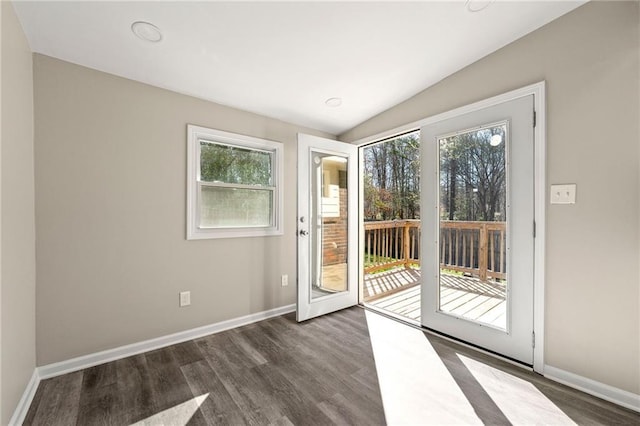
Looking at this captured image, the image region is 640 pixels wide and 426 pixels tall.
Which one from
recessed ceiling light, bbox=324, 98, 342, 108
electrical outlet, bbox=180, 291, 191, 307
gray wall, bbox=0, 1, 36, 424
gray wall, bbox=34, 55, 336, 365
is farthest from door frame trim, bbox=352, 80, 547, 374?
gray wall, bbox=0, 1, 36, 424

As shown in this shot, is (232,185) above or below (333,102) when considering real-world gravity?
below

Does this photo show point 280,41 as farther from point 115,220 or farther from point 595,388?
point 595,388

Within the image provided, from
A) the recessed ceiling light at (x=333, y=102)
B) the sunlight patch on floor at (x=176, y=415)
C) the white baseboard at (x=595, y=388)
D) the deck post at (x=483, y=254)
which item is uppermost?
the recessed ceiling light at (x=333, y=102)

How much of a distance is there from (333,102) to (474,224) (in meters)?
1.76

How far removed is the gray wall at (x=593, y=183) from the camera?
1.63 meters

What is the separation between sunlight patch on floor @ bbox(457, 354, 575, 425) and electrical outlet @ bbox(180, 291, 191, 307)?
2349mm

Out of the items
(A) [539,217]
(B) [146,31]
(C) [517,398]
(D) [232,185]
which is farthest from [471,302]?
(B) [146,31]

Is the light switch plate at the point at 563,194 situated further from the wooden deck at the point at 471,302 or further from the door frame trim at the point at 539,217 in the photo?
the wooden deck at the point at 471,302

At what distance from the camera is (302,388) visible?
1781 millimetres

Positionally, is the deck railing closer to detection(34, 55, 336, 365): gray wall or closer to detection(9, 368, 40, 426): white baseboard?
detection(34, 55, 336, 365): gray wall

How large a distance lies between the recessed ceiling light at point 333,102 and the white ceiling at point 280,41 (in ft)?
0.48

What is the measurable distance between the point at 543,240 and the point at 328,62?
207 cm

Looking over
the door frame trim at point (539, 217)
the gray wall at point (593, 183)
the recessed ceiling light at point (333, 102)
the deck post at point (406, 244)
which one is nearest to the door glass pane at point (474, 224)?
the door frame trim at point (539, 217)

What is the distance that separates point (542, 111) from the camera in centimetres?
195
